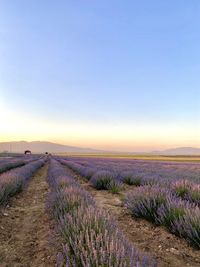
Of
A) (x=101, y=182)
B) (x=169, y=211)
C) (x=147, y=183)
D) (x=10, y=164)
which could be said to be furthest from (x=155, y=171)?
(x=10, y=164)

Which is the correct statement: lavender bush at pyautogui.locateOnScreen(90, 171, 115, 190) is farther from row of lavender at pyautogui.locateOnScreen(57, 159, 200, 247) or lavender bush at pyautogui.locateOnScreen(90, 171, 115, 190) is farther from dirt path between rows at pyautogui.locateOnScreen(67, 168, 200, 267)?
dirt path between rows at pyautogui.locateOnScreen(67, 168, 200, 267)

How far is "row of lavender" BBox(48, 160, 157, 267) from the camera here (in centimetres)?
213

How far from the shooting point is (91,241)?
7.61 feet

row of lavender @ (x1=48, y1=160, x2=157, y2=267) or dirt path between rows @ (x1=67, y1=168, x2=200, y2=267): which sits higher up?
row of lavender @ (x1=48, y1=160, x2=157, y2=267)

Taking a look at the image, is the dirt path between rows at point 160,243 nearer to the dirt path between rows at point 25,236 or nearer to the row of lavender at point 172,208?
the row of lavender at point 172,208

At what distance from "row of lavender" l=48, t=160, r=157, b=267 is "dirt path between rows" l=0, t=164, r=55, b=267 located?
0.36m

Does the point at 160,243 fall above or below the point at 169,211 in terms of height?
below

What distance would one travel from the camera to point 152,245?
12.8 ft

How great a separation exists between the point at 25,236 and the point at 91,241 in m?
2.59

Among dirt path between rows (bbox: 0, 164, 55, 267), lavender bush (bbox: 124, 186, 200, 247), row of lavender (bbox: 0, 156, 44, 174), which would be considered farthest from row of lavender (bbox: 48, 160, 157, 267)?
row of lavender (bbox: 0, 156, 44, 174)

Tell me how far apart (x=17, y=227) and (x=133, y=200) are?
2242mm

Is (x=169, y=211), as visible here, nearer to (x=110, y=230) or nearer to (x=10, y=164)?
(x=110, y=230)

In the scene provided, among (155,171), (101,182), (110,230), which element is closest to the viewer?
(110,230)

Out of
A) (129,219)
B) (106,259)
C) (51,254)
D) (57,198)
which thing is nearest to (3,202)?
(57,198)
